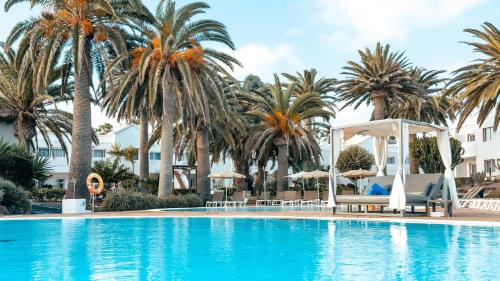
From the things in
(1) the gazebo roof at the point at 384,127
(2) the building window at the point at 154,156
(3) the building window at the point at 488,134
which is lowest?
(1) the gazebo roof at the point at 384,127

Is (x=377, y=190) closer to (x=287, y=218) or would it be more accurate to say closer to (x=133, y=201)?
(x=287, y=218)

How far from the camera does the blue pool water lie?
7406 millimetres

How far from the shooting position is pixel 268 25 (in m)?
21.5

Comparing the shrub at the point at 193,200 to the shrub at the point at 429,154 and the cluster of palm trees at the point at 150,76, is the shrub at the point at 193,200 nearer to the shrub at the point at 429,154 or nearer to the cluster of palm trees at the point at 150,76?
the cluster of palm trees at the point at 150,76

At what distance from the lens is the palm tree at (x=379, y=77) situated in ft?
108

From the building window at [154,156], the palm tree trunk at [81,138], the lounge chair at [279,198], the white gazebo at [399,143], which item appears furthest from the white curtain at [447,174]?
the building window at [154,156]

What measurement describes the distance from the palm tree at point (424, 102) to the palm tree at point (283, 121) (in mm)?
5468

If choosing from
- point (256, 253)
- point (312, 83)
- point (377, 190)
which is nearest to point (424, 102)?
point (312, 83)

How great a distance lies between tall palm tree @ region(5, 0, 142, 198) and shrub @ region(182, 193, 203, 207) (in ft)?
17.8

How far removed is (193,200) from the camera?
29.5 metres

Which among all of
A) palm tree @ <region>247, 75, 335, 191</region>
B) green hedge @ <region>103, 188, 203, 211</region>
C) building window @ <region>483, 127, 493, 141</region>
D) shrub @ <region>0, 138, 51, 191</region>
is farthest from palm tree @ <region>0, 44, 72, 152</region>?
building window @ <region>483, 127, 493, 141</region>

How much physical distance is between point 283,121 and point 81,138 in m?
13.3

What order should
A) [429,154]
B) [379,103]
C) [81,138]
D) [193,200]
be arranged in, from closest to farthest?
[81,138] → [193,200] → [379,103] → [429,154]

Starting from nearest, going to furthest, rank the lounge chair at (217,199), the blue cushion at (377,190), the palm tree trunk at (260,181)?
the blue cushion at (377,190), the lounge chair at (217,199), the palm tree trunk at (260,181)
